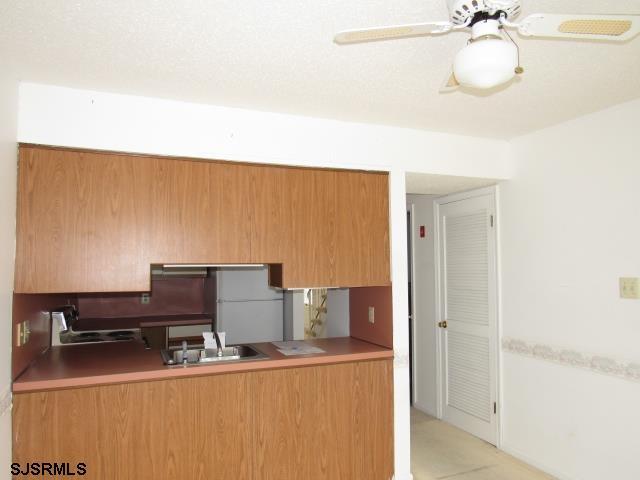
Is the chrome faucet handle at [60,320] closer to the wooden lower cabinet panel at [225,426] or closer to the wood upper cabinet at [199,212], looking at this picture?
the wooden lower cabinet panel at [225,426]

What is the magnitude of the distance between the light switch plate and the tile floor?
140 cm

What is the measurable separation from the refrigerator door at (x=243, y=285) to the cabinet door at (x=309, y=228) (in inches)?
92.0

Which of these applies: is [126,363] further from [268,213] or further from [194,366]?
[268,213]

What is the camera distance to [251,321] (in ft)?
17.3

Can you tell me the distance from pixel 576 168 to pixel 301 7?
224cm

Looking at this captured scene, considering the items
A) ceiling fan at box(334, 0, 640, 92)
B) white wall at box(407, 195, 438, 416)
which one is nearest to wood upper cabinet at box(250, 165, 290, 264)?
ceiling fan at box(334, 0, 640, 92)

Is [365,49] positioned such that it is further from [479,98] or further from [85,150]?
[85,150]

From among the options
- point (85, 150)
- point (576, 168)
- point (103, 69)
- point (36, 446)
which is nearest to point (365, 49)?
point (103, 69)

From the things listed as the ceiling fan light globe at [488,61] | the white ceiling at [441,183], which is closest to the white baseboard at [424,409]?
the white ceiling at [441,183]

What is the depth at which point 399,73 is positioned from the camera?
7.42ft

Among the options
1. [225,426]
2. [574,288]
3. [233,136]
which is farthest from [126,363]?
[574,288]

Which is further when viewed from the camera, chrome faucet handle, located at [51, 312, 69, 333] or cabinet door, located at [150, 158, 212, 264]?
chrome faucet handle, located at [51, 312, 69, 333]

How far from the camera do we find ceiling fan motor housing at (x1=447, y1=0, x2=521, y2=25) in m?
1.42

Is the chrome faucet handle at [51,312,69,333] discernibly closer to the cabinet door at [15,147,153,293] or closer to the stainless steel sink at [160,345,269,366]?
the stainless steel sink at [160,345,269,366]
